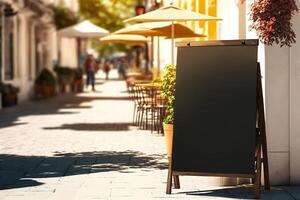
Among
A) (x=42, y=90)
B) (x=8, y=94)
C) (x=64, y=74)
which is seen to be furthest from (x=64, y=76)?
(x=8, y=94)

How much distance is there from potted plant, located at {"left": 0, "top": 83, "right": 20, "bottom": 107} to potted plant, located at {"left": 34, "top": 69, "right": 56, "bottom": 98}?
495 cm

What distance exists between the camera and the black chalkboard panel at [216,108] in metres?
7.36

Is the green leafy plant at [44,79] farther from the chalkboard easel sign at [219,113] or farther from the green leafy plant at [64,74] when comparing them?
the chalkboard easel sign at [219,113]

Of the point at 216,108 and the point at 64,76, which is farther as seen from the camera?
the point at 64,76

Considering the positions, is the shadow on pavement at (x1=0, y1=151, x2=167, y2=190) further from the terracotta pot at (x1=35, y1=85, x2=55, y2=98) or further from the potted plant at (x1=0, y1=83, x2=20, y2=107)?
the terracotta pot at (x1=35, y1=85, x2=55, y2=98)

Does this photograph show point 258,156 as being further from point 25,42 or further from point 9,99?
point 25,42

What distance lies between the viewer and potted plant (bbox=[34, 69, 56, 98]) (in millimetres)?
27297

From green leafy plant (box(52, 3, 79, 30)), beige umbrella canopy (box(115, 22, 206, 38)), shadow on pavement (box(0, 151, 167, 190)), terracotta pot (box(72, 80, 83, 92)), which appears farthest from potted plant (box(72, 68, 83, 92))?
shadow on pavement (box(0, 151, 167, 190))

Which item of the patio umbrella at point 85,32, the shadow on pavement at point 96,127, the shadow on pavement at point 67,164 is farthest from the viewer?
the patio umbrella at point 85,32

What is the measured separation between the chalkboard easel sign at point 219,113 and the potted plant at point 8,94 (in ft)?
45.8

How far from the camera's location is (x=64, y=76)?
3125cm

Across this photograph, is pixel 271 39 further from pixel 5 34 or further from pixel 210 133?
pixel 5 34

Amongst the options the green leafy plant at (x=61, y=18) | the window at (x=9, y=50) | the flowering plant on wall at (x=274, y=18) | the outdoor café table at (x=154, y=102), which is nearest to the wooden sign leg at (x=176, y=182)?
the flowering plant on wall at (x=274, y=18)

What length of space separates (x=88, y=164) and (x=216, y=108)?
2.85 m
